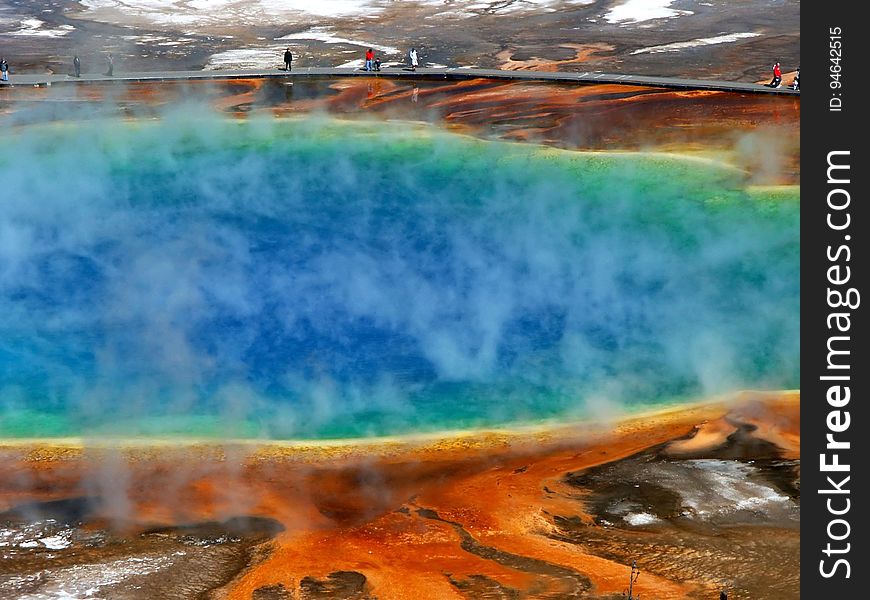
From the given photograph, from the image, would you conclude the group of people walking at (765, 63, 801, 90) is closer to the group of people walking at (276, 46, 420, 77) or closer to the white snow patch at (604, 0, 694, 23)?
the group of people walking at (276, 46, 420, 77)

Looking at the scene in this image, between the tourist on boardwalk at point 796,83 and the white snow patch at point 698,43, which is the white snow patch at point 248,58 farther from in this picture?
the tourist on boardwalk at point 796,83

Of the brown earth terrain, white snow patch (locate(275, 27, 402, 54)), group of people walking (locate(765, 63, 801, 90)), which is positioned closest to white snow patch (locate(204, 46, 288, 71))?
white snow patch (locate(275, 27, 402, 54))

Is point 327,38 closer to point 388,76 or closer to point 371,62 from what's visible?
point 371,62

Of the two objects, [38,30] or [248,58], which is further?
[38,30]

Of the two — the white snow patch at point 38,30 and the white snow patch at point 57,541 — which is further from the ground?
the white snow patch at point 38,30

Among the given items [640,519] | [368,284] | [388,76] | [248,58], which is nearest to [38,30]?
[248,58]

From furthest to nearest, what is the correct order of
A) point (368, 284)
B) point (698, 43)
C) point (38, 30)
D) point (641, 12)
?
1. point (641, 12)
2. point (38, 30)
3. point (698, 43)
4. point (368, 284)

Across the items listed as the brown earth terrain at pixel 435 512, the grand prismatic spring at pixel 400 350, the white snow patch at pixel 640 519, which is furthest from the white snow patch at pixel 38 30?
the white snow patch at pixel 640 519
